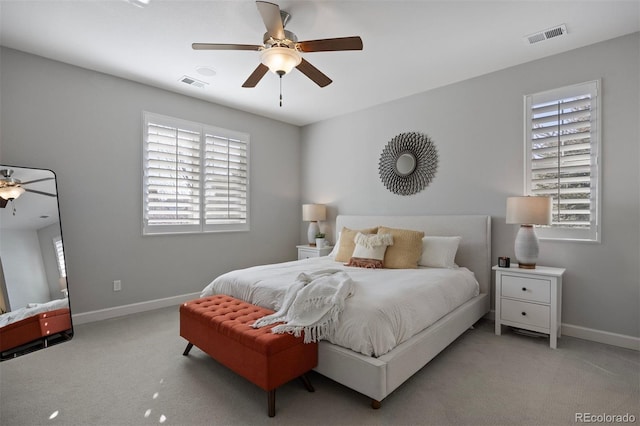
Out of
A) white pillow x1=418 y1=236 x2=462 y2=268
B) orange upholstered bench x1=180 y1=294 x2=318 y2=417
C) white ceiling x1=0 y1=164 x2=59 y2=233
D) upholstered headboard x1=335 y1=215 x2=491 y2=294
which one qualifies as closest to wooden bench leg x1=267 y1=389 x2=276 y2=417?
orange upholstered bench x1=180 y1=294 x2=318 y2=417

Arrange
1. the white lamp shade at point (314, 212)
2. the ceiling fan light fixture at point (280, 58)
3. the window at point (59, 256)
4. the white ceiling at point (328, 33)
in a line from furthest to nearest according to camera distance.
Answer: the white lamp shade at point (314, 212), the window at point (59, 256), the white ceiling at point (328, 33), the ceiling fan light fixture at point (280, 58)

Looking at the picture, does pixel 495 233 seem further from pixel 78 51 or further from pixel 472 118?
pixel 78 51

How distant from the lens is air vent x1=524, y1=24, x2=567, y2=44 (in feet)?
9.04

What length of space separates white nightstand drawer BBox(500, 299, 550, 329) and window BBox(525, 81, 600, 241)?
778 mm

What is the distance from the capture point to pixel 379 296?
2.24 metres

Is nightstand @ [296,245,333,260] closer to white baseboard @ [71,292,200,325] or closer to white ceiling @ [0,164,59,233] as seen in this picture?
white baseboard @ [71,292,200,325]

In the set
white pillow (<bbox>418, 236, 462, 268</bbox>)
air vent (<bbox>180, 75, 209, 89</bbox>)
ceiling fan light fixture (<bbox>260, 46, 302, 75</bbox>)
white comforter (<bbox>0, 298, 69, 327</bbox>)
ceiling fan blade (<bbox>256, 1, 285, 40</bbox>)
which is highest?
air vent (<bbox>180, 75, 209, 89</bbox>)

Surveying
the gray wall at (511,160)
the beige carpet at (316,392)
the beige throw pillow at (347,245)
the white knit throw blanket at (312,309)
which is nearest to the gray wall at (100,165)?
the beige carpet at (316,392)

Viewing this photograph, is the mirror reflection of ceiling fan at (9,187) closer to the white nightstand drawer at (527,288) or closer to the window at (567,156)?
the white nightstand drawer at (527,288)

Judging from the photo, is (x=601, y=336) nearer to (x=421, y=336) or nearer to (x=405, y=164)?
(x=421, y=336)

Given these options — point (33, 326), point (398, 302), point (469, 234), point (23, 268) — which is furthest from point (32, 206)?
point (469, 234)

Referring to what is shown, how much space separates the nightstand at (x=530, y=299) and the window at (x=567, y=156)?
1.64 feet

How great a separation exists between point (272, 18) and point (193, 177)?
2.76 meters

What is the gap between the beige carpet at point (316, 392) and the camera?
191 centimetres
